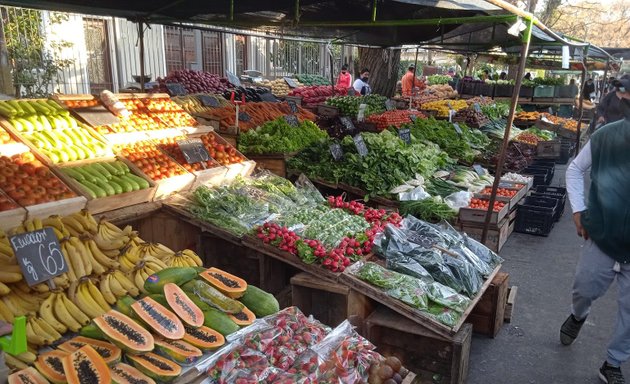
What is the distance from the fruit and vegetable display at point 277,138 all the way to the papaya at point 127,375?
15.0 ft

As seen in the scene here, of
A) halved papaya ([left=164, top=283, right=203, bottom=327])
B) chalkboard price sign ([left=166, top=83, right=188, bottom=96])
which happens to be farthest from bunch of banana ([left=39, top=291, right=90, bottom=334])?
chalkboard price sign ([left=166, top=83, right=188, bottom=96])

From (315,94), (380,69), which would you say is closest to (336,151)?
(315,94)

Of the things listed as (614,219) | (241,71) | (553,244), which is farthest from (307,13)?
(241,71)

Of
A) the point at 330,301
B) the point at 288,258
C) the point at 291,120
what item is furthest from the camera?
the point at 291,120

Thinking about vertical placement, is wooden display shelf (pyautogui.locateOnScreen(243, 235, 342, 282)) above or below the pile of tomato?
above

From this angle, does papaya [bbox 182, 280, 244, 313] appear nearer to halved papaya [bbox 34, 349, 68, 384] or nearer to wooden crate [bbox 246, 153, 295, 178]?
halved papaya [bbox 34, 349, 68, 384]

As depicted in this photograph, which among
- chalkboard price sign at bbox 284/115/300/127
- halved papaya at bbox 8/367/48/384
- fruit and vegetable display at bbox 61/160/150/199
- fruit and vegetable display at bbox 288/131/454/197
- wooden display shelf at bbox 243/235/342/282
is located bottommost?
wooden display shelf at bbox 243/235/342/282

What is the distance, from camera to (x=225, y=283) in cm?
270

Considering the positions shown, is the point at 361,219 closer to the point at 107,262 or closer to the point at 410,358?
the point at 410,358

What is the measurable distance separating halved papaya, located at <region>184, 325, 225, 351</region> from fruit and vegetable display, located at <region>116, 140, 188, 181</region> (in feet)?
8.31

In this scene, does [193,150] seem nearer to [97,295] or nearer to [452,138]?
[97,295]

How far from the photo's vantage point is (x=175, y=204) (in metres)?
4.47

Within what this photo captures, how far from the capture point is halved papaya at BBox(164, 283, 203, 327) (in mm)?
2326

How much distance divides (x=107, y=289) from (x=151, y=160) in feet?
7.50
